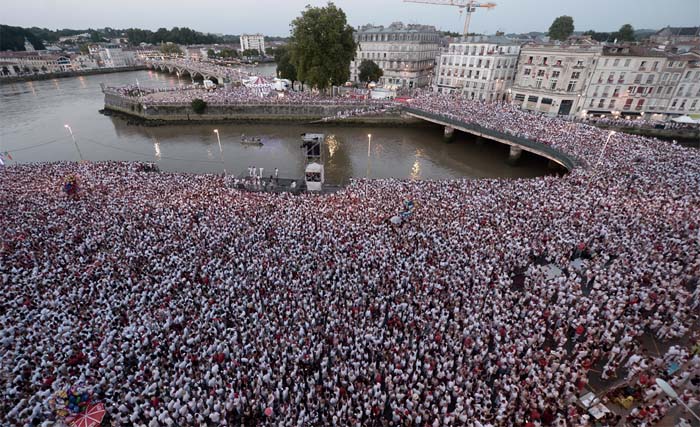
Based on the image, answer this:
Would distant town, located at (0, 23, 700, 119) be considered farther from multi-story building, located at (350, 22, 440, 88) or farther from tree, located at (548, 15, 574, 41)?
tree, located at (548, 15, 574, 41)

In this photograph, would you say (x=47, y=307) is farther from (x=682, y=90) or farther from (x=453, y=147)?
(x=682, y=90)

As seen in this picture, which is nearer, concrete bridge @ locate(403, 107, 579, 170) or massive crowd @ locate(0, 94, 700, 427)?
massive crowd @ locate(0, 94, 700, 427)

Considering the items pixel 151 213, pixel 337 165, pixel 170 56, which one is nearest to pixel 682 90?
pixel 337 165

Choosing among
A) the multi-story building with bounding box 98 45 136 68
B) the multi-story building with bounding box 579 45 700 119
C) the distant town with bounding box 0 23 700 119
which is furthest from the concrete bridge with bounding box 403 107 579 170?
the multi-story building with bounding box 98 45 136 68

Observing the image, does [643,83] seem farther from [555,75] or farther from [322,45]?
[322,45]

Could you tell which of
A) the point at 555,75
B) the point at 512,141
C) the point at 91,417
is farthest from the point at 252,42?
the point at 91,417

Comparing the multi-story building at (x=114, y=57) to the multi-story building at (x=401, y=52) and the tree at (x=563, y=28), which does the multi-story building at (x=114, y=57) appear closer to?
the multi-story building at (x=401, y=52)
